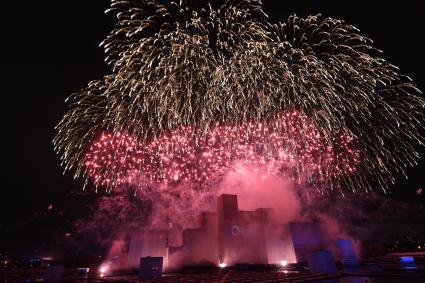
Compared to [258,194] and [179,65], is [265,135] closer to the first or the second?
[179,65]

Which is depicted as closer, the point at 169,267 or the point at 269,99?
the point at 269,99

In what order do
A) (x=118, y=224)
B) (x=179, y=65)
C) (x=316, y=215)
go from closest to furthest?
1. (x=179, y=65)
2. (x=316, y=215)
3. (x=118, y=224)

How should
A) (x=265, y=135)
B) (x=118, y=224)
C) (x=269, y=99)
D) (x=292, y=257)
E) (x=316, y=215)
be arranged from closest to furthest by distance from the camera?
(x=269, y=99)
(x=265, y=135)
(x=292, y=257)
(x=316, y=215)
(x=118, y=224)

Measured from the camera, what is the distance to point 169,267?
3216 centimetres

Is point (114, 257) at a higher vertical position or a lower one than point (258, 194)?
lower

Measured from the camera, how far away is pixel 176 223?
125 feet

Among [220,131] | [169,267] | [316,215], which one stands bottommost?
[169,267]

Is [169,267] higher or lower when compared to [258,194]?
lower

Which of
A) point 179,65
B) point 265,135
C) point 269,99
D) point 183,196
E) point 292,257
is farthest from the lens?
point 183,196

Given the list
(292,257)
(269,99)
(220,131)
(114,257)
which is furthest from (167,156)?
(114,257)

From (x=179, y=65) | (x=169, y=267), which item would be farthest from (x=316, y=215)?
(x=179, y=65)

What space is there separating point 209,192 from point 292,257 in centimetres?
1169

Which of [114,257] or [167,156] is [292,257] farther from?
[114,257]

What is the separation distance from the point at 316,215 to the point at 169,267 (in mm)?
17396
